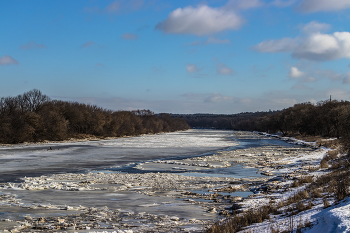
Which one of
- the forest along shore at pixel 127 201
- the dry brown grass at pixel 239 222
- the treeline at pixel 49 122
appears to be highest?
the treeline at pixel 49 122

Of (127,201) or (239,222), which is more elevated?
(239,222)

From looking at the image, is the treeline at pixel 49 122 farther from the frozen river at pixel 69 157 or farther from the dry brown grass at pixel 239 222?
the dry brown grass at pixel 239 222

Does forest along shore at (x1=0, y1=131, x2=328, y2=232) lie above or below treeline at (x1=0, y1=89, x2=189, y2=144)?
below

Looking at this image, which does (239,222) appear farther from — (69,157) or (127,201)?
(69,157)

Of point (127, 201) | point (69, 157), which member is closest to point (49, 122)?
point (69, 157)

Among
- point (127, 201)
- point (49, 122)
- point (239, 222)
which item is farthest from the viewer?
point (49, 122)

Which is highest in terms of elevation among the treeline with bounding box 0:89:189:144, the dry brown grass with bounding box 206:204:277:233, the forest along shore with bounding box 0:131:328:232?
the treeline with bounding box 0:89:189:144

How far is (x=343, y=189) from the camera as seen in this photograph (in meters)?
10.1

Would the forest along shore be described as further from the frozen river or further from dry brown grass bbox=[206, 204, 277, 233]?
the frozen river

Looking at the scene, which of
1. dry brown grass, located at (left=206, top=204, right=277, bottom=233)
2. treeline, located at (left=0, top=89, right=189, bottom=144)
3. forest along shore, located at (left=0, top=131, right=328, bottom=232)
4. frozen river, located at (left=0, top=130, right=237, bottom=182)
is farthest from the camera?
treeline, located at (left=0, top=89, right=189, bottom=144)

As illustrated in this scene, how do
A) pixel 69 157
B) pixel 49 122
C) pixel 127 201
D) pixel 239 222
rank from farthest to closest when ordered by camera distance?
pixel 49 122 < pixel 69 157 < pixel 127 201 < pixel 239 222

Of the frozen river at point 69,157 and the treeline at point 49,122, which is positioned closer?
the frozen river at point 69,157

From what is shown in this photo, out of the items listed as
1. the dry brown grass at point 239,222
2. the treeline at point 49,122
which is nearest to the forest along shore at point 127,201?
the dry brown grass at point 239,222

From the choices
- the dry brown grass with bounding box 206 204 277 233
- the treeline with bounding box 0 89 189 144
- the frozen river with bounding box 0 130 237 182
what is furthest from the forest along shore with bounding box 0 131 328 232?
the treeline with bounding box 0 89 189 144
